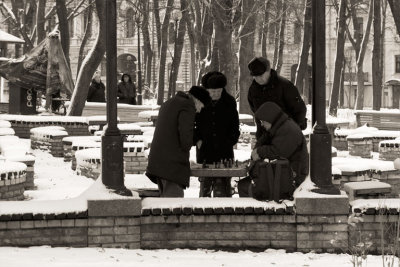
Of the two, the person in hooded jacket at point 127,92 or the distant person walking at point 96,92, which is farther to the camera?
the person in hooded jacket at point 127,92

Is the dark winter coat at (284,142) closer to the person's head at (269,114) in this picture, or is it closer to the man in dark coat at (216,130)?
the person's head at (269,114)

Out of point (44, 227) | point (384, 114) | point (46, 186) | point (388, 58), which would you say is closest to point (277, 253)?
point (44, 227)

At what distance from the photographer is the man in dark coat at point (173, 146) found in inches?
371

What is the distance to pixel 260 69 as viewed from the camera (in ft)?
31.5

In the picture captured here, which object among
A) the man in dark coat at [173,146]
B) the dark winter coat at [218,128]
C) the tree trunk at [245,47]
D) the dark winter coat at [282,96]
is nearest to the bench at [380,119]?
the tree trunk at [245,47]

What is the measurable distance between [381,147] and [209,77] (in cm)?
943

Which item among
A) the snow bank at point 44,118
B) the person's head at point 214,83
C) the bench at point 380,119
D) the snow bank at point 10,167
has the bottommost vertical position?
the bench at point 380,119

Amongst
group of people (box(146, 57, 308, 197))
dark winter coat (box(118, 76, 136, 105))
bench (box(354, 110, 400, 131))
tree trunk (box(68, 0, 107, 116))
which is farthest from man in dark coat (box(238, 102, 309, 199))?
dark winter coat (box(118, 76, 136, 105))

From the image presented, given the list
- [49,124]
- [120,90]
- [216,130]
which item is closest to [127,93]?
[120,90]

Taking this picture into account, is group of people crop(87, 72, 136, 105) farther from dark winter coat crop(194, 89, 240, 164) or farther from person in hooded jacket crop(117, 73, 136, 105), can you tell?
dark winter coat crop(194, 89, 240, 164)

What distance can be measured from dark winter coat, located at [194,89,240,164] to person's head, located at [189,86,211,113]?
0.61m

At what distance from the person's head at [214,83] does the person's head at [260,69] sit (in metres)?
0.58

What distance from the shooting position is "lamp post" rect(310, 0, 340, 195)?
29.1 ft

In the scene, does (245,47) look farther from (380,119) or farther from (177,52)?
(177,52)
